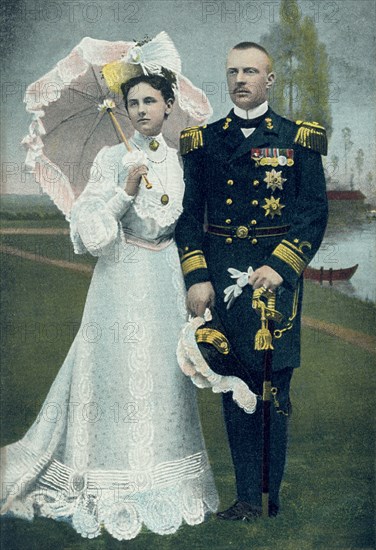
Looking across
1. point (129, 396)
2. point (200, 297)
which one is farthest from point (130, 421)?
point (200, 297)

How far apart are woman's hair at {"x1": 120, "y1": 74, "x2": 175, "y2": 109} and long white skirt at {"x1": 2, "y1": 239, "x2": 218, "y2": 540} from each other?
36.2 inches

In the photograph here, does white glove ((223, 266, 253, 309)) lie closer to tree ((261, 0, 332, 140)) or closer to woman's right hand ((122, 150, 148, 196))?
woman's right hand ((122, 150, 148, 196))

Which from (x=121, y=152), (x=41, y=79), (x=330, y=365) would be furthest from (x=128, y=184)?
(x=330, y=365)

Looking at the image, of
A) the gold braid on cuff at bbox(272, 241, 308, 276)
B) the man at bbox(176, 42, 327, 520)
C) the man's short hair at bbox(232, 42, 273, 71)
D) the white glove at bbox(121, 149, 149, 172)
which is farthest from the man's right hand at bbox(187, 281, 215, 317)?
the man's short hair at bbox(232, 42, 273, 71)

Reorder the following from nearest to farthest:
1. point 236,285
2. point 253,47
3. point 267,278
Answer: point 267,278
point 236,285
point 253,47

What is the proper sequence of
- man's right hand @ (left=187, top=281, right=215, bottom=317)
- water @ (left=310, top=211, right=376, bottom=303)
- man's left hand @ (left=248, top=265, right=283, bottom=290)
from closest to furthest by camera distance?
man's left hand @ (left=248, top=265, right=283, bottom=290)
man's right hand @ (left=187, top=281, right=215, bottom=317)
water @ (left=310, top=211, right=376, bottom=303)

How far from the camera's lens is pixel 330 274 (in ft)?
25.4

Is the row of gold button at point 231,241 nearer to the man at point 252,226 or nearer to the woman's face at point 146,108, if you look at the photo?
the man at point 252,226

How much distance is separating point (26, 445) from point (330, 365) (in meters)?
1.91

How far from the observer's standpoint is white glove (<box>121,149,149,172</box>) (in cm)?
752

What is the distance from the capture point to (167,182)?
7582 mm

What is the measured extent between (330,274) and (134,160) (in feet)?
4.53

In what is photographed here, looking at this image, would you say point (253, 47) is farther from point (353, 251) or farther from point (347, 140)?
point (353, 251)

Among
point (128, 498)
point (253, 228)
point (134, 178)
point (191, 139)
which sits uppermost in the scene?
point (191, 139)
